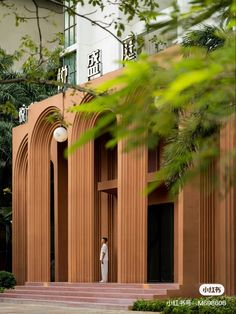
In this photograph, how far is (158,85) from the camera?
144 inches

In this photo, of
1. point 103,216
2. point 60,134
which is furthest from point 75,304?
point 103,216

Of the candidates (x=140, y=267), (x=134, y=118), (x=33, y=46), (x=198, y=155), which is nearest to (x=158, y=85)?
(x=134, y=118)

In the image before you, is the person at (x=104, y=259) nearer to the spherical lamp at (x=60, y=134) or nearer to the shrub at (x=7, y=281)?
the spherical lamp at (x=60, y=134)

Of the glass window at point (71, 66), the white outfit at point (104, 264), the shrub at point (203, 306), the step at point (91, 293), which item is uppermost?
the glass window at point (71, 66)

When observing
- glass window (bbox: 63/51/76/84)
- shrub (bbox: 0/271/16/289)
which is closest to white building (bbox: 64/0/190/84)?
glass window (bbox: 63/51/76/84)

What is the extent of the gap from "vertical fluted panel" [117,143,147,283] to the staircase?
0.54m

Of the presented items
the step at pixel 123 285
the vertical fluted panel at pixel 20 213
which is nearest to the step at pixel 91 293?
the step at pixel 123 285

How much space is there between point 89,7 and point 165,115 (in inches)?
991

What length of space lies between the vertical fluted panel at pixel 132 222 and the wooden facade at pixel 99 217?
0.03 meters

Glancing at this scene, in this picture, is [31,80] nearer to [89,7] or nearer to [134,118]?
[134,118]

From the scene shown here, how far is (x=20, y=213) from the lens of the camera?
2839 centimetres

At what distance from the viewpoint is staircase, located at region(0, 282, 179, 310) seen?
18375 mm

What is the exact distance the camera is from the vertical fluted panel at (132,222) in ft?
66.6

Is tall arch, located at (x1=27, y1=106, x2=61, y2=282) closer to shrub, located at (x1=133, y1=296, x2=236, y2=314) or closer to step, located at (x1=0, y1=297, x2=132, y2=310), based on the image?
step, located at (x1=0, y1=297, x2=132, y2=310)
